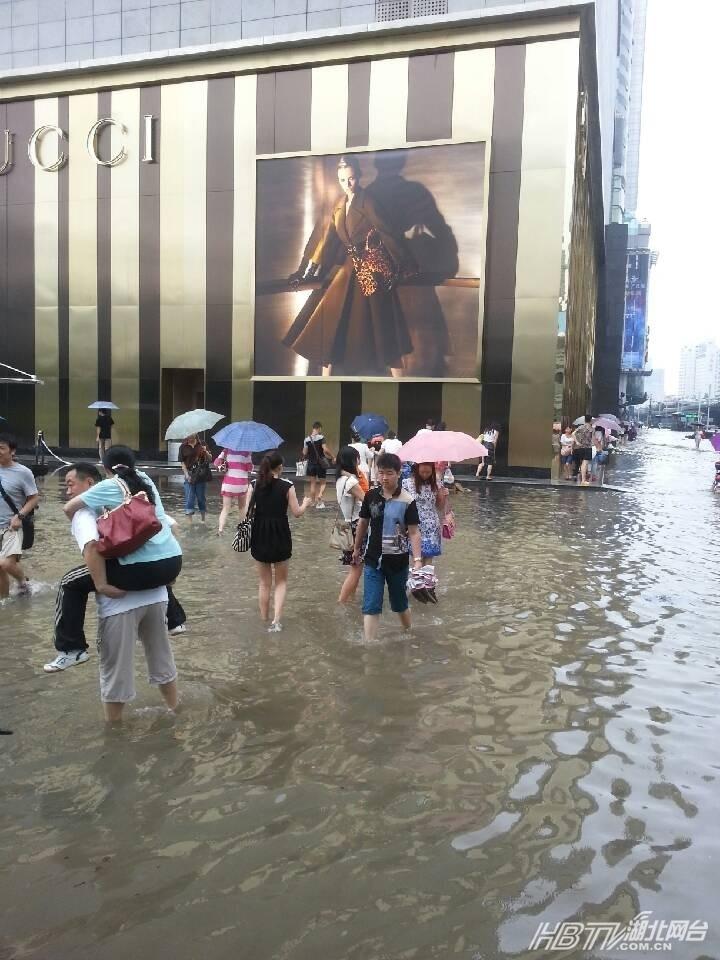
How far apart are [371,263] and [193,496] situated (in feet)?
41.7

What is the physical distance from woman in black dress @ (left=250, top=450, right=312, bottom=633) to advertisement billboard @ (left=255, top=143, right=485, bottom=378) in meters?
16.7

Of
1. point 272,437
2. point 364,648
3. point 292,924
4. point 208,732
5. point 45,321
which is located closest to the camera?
point 292,924

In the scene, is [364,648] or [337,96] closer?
[364,648]

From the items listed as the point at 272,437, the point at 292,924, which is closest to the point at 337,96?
the point at 272,437

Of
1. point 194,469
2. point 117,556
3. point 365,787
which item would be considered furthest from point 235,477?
point 365,787

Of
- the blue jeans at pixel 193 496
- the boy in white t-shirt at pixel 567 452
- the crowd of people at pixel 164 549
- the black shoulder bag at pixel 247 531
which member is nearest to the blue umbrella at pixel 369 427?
the crowd of people at pixel 164 549

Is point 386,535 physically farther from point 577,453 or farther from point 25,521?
point 577,453

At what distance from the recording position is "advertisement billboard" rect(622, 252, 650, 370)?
10669cm

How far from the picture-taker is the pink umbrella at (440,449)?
807 cm

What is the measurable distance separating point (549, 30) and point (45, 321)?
18.0 meters

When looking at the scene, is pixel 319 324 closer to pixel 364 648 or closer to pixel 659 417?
pixel 364 648

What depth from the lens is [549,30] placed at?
21.8 m

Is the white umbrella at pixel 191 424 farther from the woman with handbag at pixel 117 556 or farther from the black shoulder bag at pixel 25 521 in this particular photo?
the woman with handbag at pixel 117 556

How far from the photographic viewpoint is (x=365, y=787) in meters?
4.38
